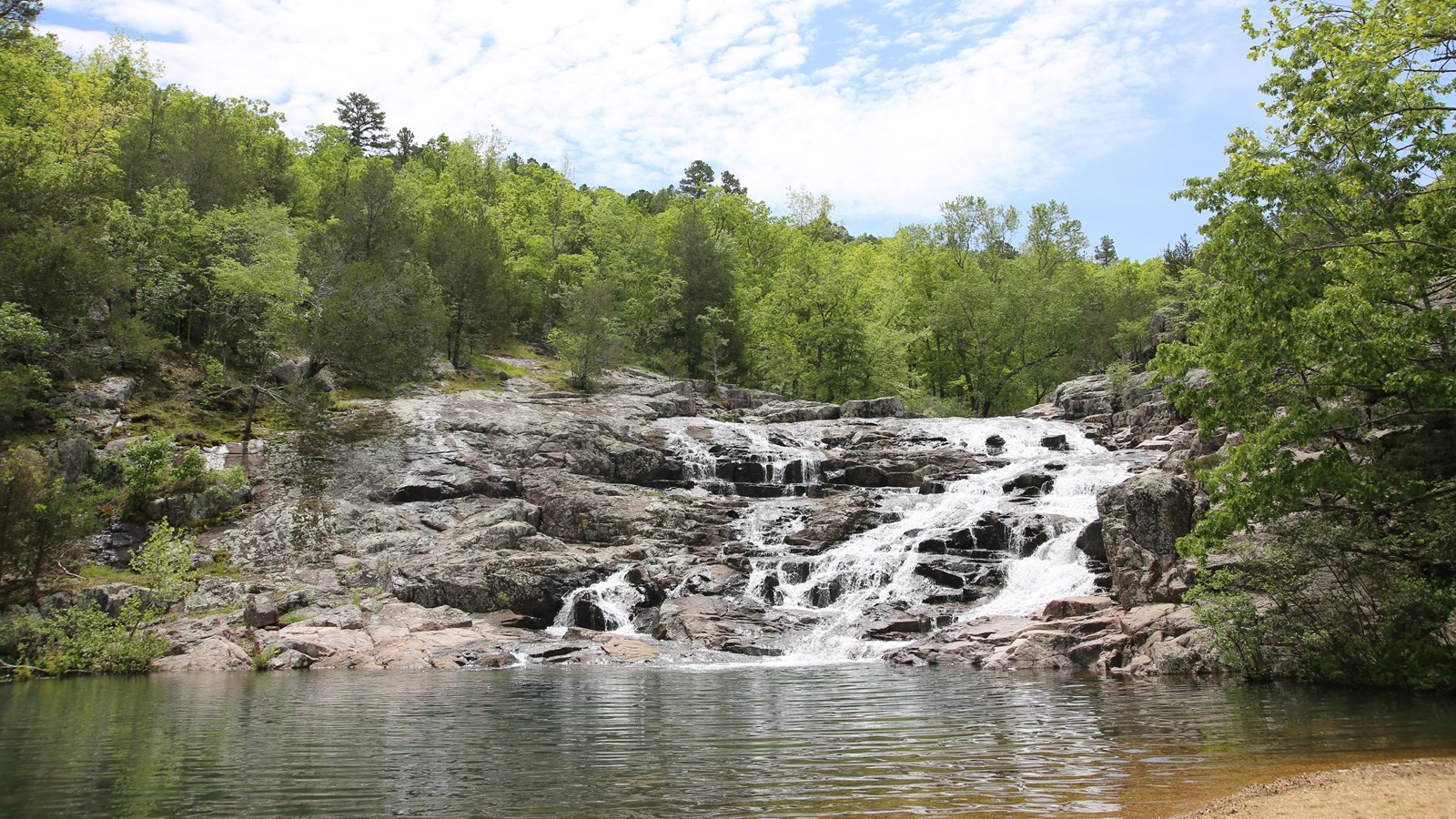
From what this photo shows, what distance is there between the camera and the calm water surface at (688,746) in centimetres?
838

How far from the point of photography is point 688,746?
11531mm

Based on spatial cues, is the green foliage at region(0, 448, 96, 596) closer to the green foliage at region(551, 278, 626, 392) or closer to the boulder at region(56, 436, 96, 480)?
the boulder at region(56, 436, 96, 480)

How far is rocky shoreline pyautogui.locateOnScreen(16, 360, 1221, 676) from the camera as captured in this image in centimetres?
2392

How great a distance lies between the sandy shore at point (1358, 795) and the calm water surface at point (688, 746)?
50cm

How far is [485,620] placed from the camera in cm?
2747

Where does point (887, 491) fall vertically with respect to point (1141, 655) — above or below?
above

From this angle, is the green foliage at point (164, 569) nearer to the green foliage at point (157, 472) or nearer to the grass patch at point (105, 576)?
the grass patch at point (105, 576)

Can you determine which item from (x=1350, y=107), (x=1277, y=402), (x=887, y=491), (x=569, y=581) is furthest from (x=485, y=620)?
(x=1350, y=107)

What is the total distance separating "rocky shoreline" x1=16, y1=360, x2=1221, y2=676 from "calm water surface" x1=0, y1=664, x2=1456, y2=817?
5.54 meters

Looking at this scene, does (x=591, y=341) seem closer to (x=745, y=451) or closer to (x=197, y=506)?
(x=745, y=451)

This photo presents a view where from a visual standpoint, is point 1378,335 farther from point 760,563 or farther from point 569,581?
point 569,581

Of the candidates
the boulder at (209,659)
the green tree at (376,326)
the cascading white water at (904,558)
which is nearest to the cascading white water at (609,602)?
the cascading white water at (904,558)

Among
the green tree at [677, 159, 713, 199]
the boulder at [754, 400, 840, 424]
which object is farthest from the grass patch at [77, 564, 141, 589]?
the green tree at [677, 159, 713, 199]

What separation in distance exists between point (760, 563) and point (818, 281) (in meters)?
36.7
